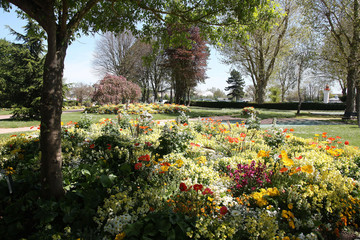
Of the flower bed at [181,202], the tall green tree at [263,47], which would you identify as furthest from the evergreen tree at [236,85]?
the flower bed at [181,202]

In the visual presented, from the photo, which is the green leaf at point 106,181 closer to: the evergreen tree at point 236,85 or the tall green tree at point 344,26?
the tall green tree at point 344,26

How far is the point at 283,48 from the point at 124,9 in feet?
65.5

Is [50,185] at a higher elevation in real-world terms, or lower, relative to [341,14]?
lower

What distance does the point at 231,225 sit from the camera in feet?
6.34

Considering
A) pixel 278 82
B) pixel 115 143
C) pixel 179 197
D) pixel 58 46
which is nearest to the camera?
pixel 58 46

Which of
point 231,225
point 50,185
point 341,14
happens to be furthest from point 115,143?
point 341,14

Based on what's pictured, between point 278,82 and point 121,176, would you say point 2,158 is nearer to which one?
point 121,176

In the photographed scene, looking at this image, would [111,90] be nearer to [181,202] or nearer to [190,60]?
[190,60]

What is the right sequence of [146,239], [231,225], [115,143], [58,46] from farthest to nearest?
[115,143]
[58,46]
[231,225]
[146,239]

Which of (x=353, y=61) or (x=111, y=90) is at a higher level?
(x=353, y=61)

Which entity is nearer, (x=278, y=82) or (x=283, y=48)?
(x=283, y=48)

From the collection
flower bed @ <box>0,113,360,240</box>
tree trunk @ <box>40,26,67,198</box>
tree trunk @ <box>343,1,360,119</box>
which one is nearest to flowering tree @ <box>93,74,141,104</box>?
flower bed @ <box>0,113,360,240</box>

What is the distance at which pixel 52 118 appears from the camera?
2.18 metres

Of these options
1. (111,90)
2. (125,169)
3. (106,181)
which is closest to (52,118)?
(106,181)
